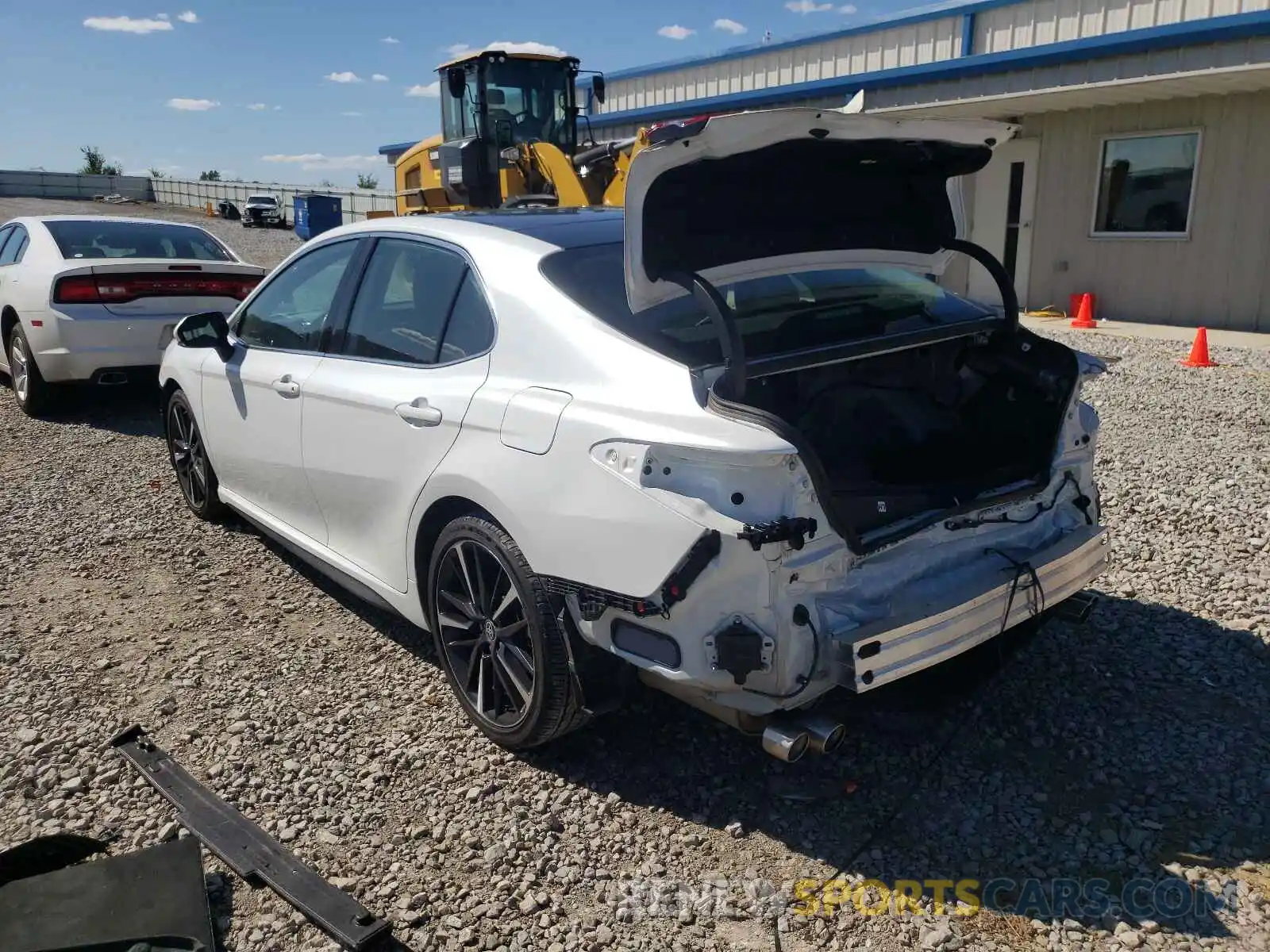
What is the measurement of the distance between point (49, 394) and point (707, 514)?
7.27 m

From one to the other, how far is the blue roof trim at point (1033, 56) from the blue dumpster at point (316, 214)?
1470 cm

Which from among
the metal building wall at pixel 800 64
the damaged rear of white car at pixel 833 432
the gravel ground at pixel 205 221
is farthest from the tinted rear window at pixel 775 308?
the gravel ground at pixel 205 221

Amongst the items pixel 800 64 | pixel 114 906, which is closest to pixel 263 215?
pixel 800 64

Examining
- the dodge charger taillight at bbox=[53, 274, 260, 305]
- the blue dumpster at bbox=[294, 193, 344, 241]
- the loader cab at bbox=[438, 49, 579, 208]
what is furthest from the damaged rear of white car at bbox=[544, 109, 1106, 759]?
the blue dumpster at bbox=[294, 193, 344, 241]

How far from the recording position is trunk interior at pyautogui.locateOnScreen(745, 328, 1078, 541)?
3.30 meters

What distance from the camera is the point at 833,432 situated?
345 cm

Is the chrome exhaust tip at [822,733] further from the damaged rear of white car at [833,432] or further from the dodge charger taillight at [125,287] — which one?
the dodge charger taillight at [125,287]

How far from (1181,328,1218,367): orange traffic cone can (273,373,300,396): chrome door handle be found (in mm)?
8630

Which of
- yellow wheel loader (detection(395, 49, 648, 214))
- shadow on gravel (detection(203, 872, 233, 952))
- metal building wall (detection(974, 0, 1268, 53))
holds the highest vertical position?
metal building wall (detection(974, 0, 1268, 53))

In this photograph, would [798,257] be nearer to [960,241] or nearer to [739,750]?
[960,241]

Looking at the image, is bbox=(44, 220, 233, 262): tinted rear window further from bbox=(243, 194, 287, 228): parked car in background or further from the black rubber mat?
bbox=(243, 194, 287, 228): parked car in background

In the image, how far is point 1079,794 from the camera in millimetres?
3047

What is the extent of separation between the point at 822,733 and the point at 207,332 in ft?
11.6

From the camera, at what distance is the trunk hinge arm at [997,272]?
12.2ft
